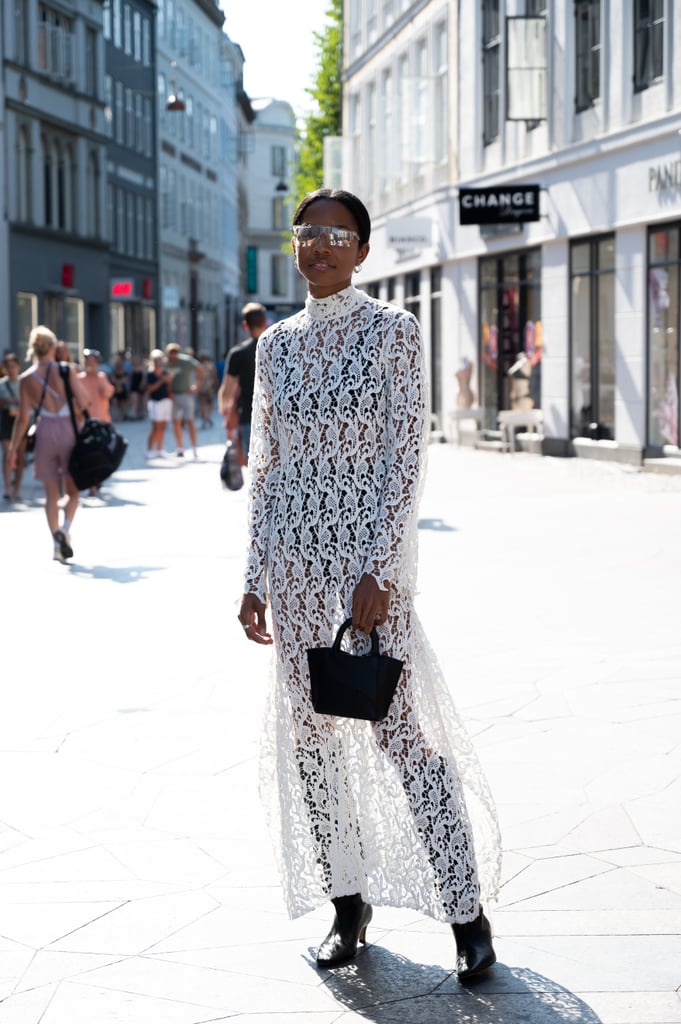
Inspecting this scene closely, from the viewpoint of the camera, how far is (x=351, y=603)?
421 centimetres

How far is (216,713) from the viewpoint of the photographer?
7.30 meters

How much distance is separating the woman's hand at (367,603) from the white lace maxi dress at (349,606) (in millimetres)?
29

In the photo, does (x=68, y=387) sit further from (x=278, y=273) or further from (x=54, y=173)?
(x=278, y=273)

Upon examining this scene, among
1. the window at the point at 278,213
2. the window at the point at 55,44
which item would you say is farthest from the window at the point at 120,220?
the window at the point at 278,213

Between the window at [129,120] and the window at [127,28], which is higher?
the window at [127,28]

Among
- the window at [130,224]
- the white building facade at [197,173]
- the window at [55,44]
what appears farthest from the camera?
the white building facade at [197,173]

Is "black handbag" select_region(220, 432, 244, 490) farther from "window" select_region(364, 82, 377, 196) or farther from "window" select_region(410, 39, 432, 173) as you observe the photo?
"window" select_region(364, 82, 377, 196)

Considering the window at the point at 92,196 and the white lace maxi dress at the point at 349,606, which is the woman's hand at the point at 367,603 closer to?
the white lace maxi dress at the point at 349,606

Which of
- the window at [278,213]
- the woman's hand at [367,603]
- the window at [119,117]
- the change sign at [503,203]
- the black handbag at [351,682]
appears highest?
the window at [278,213]

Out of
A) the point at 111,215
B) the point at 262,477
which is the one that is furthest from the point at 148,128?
the point at 262,477

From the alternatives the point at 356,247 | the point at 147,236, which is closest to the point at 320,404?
the point at 356,247

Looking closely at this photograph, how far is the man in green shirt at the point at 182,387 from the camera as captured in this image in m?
27.5

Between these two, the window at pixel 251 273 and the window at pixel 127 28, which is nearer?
the window at pixel 127 28

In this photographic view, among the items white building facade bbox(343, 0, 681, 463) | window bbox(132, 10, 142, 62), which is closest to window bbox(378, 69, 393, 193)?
white building facade bbox(343, 0, 681, 463)
